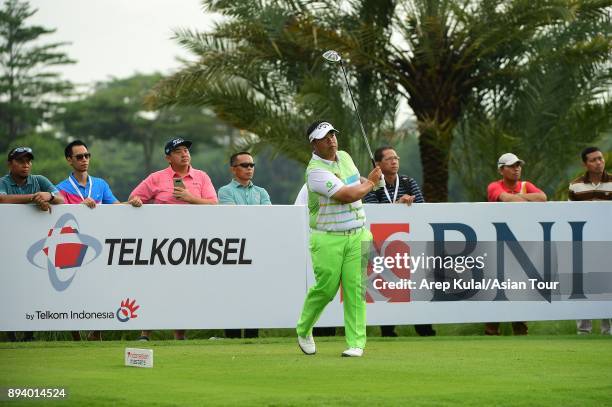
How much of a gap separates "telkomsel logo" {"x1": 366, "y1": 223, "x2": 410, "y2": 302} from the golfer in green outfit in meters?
2.34

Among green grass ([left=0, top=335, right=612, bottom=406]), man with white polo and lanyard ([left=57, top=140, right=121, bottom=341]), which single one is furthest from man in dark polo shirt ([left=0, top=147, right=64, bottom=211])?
green grass ([left=0, top=335, right=612, bottom=406])

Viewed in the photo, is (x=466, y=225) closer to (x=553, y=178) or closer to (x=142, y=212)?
(x=142, y=212)

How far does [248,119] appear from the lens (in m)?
22.4

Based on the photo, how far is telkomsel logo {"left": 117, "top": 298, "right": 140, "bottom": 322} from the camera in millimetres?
12227

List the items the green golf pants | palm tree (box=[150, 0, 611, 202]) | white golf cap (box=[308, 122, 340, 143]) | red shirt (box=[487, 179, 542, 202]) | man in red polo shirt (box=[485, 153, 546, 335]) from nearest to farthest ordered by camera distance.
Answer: white golf cap (box=[308, 122, 340, 143]), the green golf pants, man in red polo shirt (box=[485, 153, 546, 335]), red shirt (box=[487, 179, 542, 202]), palm tree (box=[150, 0, 611, 202])

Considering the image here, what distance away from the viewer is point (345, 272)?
1039 cm

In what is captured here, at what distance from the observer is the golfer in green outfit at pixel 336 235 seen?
10.2 metres

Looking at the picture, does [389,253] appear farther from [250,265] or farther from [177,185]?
[177,185]

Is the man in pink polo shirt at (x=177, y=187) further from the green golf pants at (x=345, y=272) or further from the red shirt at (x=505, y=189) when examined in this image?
the red shirt at (x=505, y=189)

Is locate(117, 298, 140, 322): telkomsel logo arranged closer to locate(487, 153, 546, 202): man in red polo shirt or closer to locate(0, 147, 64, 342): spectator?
locate(0, 147, 64, 342): spectator

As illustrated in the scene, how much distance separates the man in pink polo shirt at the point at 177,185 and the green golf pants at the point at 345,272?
2.79m

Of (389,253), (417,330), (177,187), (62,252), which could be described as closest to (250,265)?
(177,187)

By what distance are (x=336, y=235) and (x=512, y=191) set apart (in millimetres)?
4187

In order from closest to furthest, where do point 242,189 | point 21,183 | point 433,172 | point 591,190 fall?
point 21,183 < point 242,189 < point 591,190 < point 433,172
